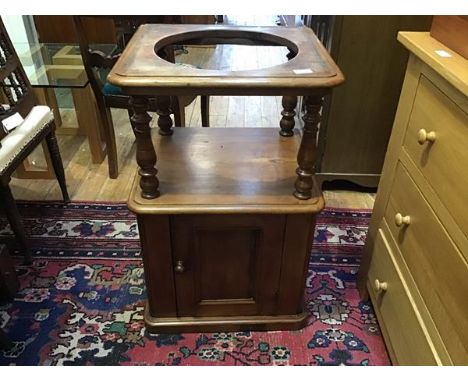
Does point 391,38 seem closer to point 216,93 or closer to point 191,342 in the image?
point 216,93

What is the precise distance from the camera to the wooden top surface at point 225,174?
1.15 m

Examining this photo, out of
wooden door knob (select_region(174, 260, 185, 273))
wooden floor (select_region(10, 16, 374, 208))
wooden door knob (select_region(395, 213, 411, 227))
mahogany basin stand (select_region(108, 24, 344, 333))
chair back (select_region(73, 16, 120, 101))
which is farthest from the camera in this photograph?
wooden floor (select_region(10, 16, 374, 208))

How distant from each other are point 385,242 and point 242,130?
0.63 m

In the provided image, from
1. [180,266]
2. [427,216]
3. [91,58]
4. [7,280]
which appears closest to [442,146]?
[427,216]

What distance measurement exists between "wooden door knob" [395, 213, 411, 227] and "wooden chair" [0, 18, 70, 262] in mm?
1342

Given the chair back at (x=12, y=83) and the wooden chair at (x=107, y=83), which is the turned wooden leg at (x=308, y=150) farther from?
the chair back at (x=12, y=83)

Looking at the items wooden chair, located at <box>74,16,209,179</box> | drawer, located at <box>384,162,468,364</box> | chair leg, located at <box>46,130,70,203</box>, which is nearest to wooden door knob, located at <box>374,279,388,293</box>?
drawer, located at <box>384,162,468,364</box>

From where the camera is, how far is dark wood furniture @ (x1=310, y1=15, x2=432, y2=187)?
1.74 metres

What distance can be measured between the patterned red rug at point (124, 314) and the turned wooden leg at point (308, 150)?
572 millimetres

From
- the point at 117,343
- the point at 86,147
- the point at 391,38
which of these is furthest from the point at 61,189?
the point at 391,38

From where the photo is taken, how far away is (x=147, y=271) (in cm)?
130

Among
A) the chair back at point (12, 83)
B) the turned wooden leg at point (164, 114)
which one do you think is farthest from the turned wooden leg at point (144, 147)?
the chair back at point (12, 83)

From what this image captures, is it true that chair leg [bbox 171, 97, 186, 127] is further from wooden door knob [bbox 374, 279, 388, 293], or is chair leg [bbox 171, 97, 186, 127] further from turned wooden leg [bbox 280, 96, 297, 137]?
wooden door knob [bbox 374, 279, 388, 293]

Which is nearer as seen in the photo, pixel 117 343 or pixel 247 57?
pixel 117 343
